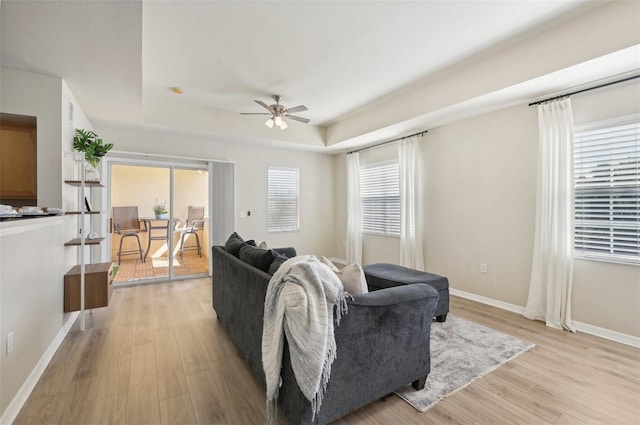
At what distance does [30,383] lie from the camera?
2.02 meters

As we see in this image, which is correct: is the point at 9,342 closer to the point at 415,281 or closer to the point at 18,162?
the point at 18,162

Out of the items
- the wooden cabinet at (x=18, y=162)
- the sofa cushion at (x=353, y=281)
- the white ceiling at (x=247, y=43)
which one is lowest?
the sofa cushion at (x=353, y=281)

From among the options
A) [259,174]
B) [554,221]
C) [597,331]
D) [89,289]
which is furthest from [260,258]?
[259,174]

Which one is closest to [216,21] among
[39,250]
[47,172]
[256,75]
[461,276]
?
[256,75]

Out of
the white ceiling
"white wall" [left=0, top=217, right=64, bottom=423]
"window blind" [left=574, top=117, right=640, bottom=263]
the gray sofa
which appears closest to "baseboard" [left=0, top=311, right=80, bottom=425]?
"white wall" [left=0, top=217, right=64, bottom=423]

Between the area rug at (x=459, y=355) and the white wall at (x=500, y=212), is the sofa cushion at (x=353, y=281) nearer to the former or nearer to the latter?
the area rug at (x=459, y=355)

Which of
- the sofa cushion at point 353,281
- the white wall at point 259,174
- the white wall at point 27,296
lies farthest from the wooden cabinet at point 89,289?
the sofa cushion at point 353,281

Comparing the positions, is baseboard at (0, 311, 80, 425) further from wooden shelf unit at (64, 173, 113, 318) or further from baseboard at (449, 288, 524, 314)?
baseboard at (449, 288, 524, 314)

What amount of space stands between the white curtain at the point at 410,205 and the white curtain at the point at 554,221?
1670mm

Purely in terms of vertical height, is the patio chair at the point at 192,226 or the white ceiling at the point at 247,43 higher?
the white ceiling at the point at 247,43

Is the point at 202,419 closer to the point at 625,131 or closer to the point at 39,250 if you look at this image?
the point at 39,250

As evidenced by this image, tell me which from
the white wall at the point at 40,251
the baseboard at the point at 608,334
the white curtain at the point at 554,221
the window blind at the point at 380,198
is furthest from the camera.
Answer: the window blind at the point at 380,198

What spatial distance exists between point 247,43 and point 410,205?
3.39 metres

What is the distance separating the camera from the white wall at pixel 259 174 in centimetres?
482
